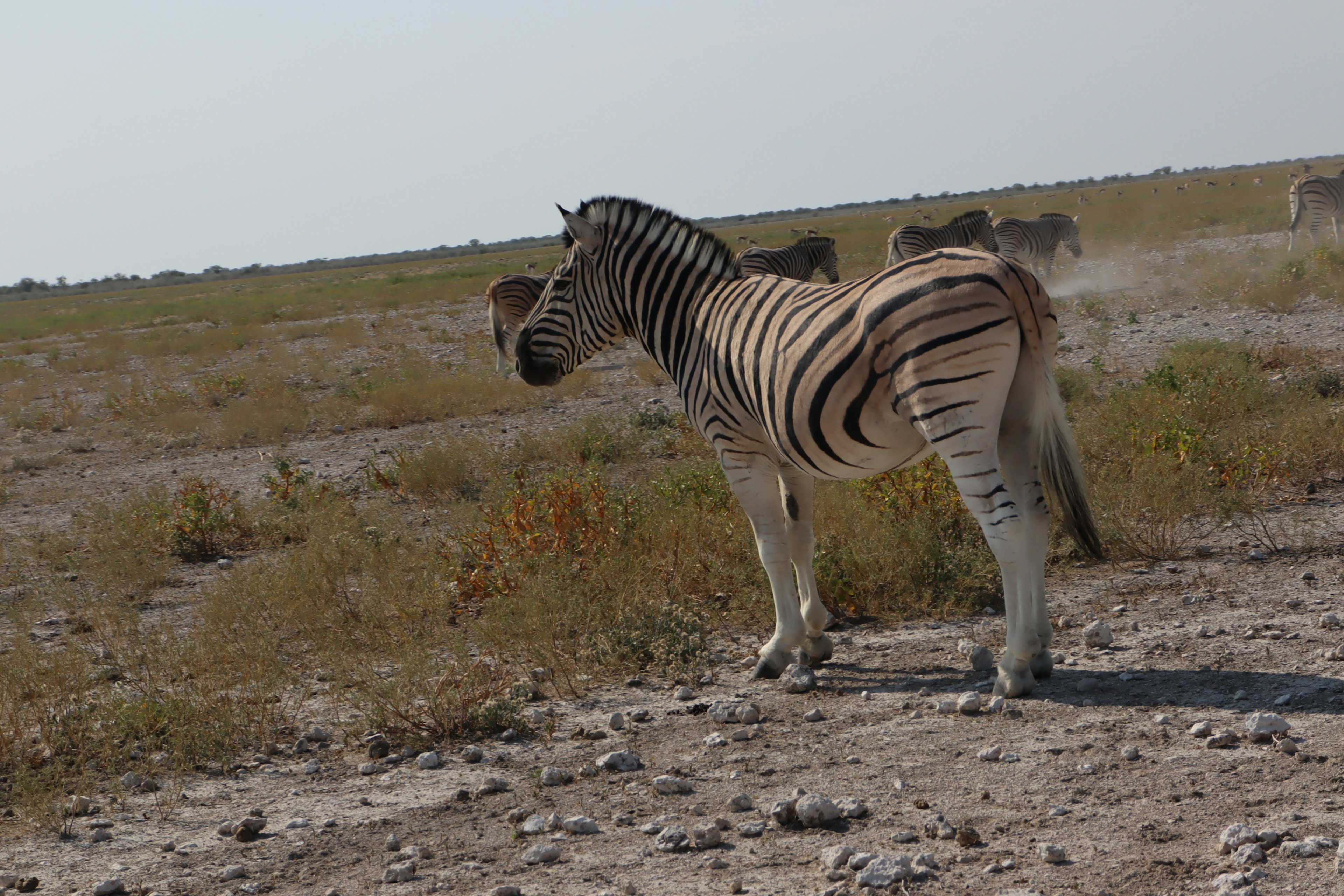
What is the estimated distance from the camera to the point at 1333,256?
63.3ft

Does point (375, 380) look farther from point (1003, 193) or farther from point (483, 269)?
point (1003, 193)

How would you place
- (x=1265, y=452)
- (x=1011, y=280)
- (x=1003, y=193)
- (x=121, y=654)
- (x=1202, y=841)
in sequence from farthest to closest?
1. (x=1003, y=193)
2. (x=1265, y=452)
3. (x=121, y=654)
4. (x=1011, y=280)
5. (x=1202, y=841)

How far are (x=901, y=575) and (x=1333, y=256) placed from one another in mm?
17605

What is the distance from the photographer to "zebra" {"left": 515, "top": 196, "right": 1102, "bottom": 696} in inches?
176

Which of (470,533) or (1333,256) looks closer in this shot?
(470,533)

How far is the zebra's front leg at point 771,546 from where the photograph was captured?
5469 mm

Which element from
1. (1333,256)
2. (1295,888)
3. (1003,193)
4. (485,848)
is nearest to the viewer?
(1295,888)

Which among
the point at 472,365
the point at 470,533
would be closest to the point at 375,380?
the point at 472,365

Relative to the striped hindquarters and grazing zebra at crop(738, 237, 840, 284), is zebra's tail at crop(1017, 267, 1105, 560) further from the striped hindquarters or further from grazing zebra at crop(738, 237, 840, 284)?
grazing zebra at crop(738, 237, 840, 284)

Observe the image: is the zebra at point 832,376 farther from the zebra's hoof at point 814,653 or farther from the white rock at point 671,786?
the white rock at point 671,786

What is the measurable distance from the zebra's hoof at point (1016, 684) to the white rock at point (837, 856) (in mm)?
1661

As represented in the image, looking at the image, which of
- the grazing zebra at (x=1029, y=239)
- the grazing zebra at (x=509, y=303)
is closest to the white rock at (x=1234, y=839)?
the grazing zebra at (x=509, y=303)

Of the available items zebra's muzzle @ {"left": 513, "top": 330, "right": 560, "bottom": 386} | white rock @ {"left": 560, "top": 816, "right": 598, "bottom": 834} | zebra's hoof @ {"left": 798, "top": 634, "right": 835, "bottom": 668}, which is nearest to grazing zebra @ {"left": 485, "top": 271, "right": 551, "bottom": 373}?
zebra's muzzle @ {"left": 513, "top": 330, "right": 560, "bottom": 386}

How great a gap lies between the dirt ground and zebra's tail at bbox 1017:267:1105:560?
0.69 meters
